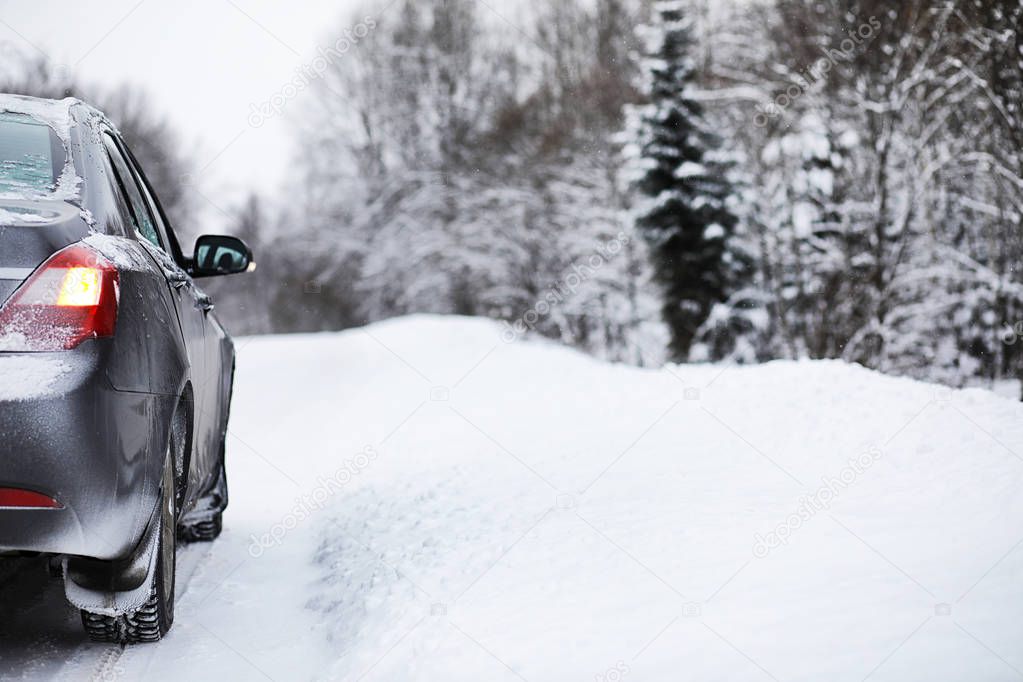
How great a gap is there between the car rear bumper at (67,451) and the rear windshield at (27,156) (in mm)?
673

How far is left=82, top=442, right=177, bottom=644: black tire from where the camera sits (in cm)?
359

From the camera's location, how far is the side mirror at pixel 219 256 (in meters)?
4.84

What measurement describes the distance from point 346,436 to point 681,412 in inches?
214

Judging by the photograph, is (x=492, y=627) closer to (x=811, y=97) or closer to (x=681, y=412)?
(x=681, y=412)

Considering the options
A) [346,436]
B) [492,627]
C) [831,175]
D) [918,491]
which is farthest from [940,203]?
[492,627]

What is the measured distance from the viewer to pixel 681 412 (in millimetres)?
7172

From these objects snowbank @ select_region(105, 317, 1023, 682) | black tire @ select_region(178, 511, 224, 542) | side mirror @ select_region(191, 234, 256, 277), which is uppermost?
side mirror @ select_region(191, 234, 256, 277)

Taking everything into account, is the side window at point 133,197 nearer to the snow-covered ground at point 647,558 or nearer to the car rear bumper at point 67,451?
the car rear bumper at point 67,451

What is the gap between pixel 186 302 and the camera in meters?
4.27

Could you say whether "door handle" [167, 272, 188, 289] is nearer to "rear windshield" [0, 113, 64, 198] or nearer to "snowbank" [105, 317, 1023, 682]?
"rear windshield" [0, 113, 64, 198]

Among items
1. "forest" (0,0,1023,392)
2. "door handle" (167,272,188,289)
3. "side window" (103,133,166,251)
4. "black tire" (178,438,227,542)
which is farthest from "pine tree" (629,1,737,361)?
"door handle" (167,272,188,289)

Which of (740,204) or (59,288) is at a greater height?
(59,288)

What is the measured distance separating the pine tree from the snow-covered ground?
16.2 metres

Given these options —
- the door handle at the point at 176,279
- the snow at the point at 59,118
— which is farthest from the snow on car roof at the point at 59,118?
the door handle at the point at 176,279
